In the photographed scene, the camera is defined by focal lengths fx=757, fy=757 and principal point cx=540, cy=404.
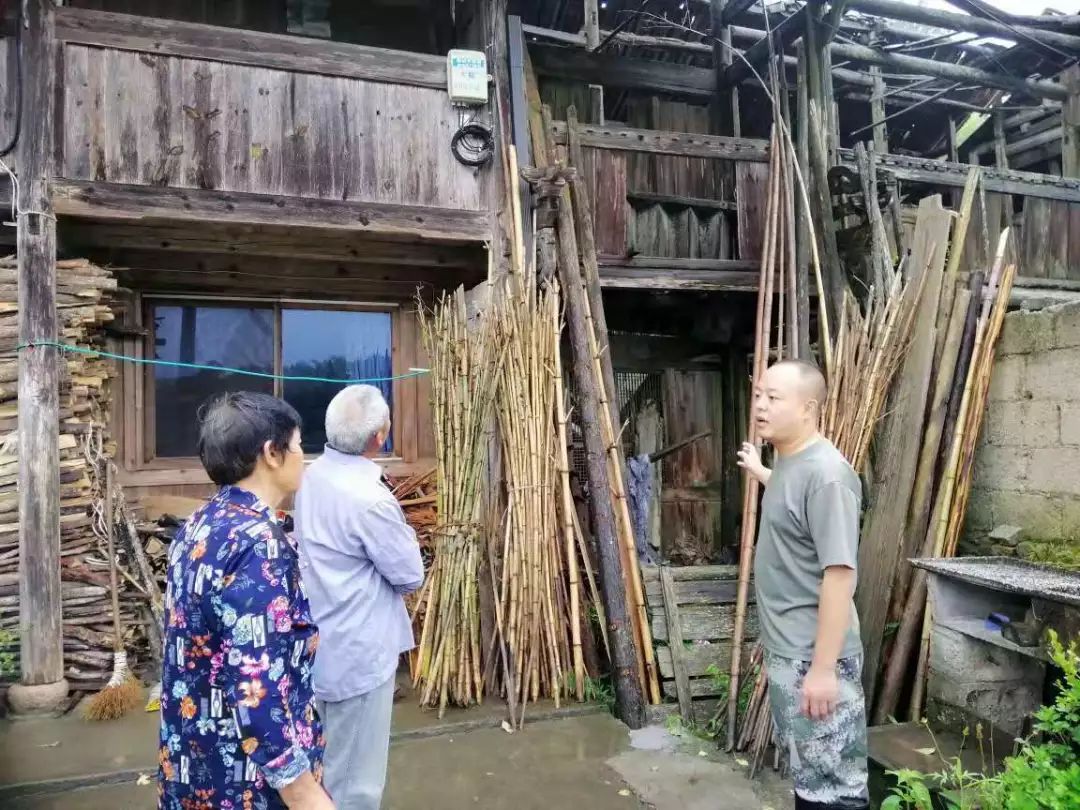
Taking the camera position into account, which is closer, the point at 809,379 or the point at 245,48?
the point at 809,379

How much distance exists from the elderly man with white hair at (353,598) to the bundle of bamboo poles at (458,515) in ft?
5.49

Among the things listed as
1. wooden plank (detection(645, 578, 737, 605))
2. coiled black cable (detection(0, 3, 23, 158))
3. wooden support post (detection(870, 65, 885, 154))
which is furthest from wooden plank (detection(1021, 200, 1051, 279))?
coiled black cable (detection(0, 3, 23, 158))

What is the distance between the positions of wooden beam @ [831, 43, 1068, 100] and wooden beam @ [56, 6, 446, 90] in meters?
4.08

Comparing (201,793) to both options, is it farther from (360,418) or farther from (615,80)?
(615,80)

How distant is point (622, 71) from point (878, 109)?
2458 millimetres

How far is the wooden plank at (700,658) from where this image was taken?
4094 mm

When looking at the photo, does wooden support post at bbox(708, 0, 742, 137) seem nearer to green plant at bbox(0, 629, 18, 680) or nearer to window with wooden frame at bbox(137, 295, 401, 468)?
window with wooden frame at bbox(137, 295, 401, 468)

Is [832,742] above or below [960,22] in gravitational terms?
below

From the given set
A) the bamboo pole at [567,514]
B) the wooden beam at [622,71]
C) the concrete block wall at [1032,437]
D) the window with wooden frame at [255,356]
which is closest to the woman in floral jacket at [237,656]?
the bamboo pole at [567,514]

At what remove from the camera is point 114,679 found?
4262 millimetres

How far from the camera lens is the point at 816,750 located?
7.43 feet

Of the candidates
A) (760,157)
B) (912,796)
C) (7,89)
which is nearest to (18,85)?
(7,89)

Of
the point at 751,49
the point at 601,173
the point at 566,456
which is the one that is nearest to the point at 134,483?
the point at 566,456

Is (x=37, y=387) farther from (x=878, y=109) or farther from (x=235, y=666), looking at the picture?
(x=878, y=109)
